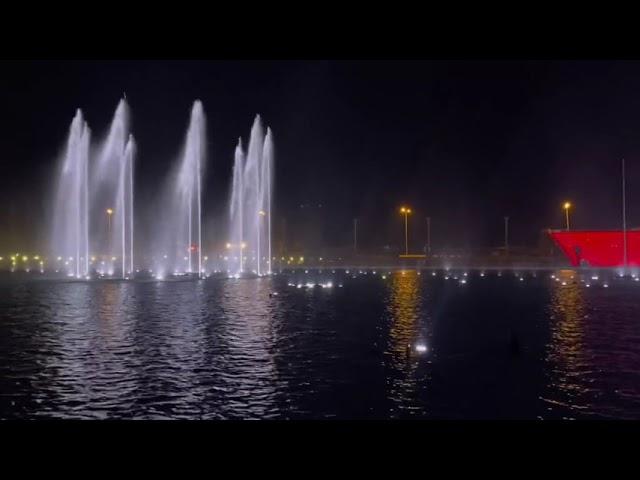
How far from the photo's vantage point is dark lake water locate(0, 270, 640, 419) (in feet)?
34.9

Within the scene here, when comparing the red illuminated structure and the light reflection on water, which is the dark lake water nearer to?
the light reflection on water

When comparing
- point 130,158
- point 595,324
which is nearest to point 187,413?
point 595,324

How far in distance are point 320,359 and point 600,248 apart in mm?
56939

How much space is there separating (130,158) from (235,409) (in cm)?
3731

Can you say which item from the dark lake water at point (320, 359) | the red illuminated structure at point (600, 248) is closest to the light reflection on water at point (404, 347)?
the dark lake water at point (320, 359)

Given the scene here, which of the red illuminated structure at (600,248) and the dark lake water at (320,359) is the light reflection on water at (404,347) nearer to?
the dark lake water at (320,359)

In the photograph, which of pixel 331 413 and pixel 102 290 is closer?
pixel 331 413

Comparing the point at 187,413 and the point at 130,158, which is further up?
the point at 130,158

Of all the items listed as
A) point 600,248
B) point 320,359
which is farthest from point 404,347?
point 600,248

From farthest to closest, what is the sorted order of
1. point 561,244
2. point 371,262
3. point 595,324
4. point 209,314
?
point 371,262 < point 561,244 < point 209,314 < point 595,324

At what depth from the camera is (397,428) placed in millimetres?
7918

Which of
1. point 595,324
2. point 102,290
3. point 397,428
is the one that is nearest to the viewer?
point 397,428

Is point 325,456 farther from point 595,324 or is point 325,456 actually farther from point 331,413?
point 595,324

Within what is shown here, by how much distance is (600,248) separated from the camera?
64.1 metres
